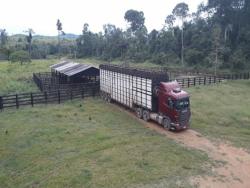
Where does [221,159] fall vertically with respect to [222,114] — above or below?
below

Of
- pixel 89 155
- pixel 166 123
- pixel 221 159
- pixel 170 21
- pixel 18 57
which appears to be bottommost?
pixel 221 159

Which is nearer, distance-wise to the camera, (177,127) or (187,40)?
(177,127)

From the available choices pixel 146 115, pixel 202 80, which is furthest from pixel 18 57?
pixel 146 115

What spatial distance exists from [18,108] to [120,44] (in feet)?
189

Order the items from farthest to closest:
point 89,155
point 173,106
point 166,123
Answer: point 166,123, point 173,106, point 89,155

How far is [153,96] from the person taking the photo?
1655 cm

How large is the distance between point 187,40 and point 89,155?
52.3 meters

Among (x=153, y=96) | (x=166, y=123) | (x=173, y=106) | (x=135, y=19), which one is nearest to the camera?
(x=173, y=106)

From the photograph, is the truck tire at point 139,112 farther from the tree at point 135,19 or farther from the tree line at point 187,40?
the tree at point 135,19

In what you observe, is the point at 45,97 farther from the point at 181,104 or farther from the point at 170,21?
the point at 170,21

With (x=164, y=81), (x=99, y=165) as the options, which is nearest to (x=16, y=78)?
(x=164, y=81)

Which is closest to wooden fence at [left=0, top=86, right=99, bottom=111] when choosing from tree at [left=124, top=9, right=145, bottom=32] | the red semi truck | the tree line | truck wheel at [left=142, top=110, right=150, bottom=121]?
the red semi truck

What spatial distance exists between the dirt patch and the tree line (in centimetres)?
2819

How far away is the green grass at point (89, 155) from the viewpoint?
1007cm
